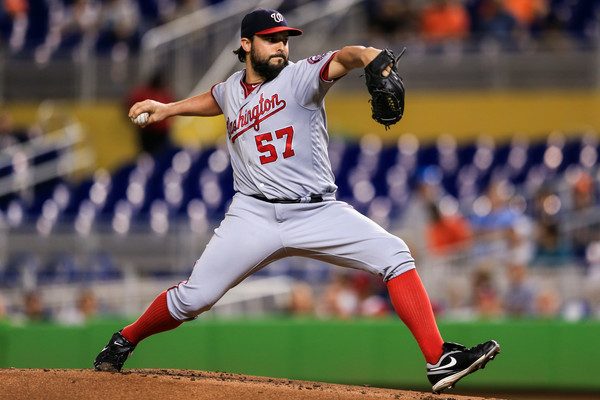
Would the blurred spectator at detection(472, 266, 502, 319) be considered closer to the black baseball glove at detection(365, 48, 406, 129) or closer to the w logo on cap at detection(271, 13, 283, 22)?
the w logo on cap at detection(271, 13, 283, 22)

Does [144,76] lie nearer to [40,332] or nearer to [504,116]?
[504,116]

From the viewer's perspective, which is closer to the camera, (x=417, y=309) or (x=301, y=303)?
(x=417, y=309)

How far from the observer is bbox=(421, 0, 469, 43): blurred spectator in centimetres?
1617

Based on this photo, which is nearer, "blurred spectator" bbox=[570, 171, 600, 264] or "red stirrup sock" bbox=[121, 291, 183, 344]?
"red stirrup sock" bbox=[121, 291, 183, 344]

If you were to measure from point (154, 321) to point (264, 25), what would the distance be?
5.34ft

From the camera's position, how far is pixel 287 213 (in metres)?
6.00

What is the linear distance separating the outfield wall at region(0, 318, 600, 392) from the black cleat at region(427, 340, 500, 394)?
15.4 feet

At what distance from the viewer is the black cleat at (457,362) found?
580 cm

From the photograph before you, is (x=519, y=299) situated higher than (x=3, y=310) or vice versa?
(x=3, y=310)

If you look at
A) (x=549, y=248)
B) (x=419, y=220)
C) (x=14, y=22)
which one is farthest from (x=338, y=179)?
(x=14, y=22)

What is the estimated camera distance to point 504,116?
1630cm

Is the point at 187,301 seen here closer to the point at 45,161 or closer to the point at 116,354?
the point at 116,354

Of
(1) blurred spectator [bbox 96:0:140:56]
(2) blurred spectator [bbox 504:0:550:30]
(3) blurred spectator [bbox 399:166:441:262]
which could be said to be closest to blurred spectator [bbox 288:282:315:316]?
(3) blurred spectator [bbox 399:166:441:262]

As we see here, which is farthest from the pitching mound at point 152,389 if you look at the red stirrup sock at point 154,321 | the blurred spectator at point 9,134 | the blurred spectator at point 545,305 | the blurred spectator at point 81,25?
the blurred spectator at point 81,25
